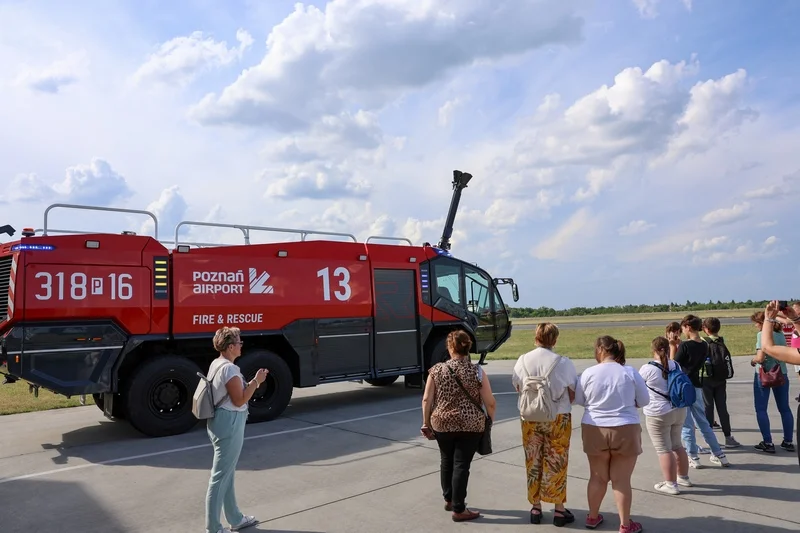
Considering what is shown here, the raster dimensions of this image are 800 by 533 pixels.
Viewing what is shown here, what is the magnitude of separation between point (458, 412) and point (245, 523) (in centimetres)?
197

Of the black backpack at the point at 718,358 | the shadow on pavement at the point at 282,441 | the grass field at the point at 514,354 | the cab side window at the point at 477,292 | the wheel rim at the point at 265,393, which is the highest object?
the cab side window at the point at 477,292

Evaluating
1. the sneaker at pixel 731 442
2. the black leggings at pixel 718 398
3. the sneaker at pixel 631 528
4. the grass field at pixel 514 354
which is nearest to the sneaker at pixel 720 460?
the black leggings at pixel 718 398

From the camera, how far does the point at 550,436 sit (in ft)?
15.8

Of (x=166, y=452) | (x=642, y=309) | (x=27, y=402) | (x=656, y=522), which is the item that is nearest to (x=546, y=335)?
(x=656, y=522)

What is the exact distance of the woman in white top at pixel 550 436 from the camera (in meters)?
4.79

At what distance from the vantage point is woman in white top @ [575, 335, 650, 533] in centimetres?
451

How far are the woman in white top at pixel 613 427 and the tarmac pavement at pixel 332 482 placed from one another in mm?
326

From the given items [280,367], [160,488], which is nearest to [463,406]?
[160,488]

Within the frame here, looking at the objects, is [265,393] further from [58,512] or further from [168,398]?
[58,512]

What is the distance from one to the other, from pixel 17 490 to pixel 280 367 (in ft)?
13.2

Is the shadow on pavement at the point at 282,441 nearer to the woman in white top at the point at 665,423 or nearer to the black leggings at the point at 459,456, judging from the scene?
the black leggings at the point at 459,456

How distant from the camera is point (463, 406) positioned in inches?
191

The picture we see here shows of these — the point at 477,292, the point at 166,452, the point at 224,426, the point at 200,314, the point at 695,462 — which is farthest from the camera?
the point at 477,292

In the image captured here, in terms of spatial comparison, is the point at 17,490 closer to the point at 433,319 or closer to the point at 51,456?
the point at 51,456
